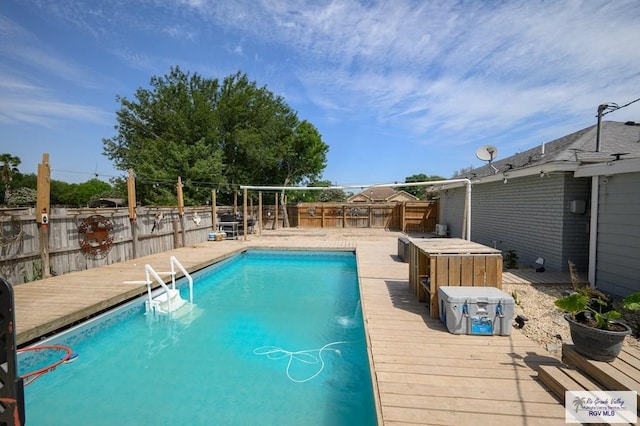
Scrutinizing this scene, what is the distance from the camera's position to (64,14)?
26.9 feet

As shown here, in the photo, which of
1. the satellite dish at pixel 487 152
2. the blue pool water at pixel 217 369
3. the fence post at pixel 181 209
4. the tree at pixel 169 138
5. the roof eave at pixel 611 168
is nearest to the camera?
the blue pool water at pixel 217 369

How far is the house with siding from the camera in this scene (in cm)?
453

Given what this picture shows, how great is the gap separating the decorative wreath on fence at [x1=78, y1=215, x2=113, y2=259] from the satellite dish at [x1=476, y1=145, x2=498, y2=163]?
10.00 m

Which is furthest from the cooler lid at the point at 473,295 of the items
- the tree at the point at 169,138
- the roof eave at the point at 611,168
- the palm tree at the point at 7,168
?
the palm tree at the point at 7,168

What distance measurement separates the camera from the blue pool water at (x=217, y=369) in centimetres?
302

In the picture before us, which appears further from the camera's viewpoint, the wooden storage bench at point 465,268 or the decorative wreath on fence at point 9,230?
the decorative wreath on fence at point 9,230

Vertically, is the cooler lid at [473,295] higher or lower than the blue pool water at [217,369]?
higher

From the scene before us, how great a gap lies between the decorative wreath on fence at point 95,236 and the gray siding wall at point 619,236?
33.7ft

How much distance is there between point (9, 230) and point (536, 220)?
1077cm

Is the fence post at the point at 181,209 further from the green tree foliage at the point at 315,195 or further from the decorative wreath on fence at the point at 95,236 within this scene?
the green tree foliage at the point at 315,195

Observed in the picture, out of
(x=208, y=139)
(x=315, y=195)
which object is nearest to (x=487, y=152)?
(x=208, y=139)

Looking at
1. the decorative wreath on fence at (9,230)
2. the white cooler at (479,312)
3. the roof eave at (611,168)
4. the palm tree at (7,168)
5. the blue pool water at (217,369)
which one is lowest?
the blue pool water at (217,369)

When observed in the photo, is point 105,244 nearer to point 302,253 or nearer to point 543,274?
point 302,253

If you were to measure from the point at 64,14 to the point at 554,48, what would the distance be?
13031mm
